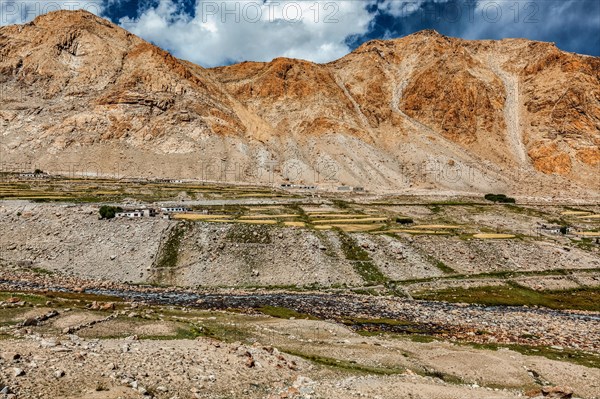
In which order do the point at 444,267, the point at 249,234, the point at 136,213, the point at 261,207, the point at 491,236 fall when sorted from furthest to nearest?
the point at 261,207 → the point at 491,236 → the point at 136,213 → the point at 249,234 → the point at 444,267

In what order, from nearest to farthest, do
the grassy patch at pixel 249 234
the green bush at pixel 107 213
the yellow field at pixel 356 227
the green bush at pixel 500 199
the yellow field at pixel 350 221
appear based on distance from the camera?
1. the grassy patch at pixel 249 234
2. the green bush at pixel 107 213
3. the yellow field at pixel 356 227
4. the yellow field at pixel 350 221
5. the green bush at pixel 500 199

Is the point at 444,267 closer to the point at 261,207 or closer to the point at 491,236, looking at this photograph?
the point at 491,236

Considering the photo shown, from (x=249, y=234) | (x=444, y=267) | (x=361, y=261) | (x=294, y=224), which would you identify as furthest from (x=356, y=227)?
(x=249, y=234)

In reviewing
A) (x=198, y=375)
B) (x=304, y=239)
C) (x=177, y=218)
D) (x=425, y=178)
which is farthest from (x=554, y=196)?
(x=198, y=375)

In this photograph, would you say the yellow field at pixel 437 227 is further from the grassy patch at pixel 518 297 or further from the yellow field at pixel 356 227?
the grassy patch at pixel 518 297

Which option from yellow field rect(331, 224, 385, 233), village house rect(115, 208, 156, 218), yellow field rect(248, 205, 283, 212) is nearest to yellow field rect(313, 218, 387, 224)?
yellow field rect(331, 224, 385, 233)

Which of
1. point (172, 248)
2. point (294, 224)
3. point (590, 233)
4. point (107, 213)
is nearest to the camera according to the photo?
point (172, 248)

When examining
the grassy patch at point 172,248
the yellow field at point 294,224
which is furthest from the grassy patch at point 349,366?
the yellow field at point 294,224

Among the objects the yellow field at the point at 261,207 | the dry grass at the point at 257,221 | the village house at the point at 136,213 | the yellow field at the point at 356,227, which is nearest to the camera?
the village house at the point at 136,213
